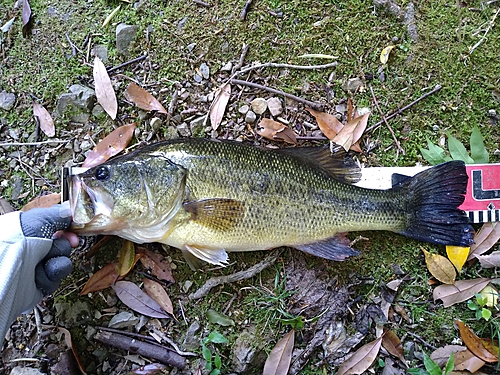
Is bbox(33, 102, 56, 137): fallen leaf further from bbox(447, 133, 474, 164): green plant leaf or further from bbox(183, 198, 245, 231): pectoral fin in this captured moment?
bbox(447, 133, 474, 164): green plant leaf

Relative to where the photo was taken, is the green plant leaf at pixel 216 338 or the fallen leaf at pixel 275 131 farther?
the fallen leaf at pixel 275 131

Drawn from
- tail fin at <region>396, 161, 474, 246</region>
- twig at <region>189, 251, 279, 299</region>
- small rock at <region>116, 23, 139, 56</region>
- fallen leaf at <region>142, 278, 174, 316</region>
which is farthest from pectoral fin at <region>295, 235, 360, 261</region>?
small rock at <region>116, 23, 139, 56</region>

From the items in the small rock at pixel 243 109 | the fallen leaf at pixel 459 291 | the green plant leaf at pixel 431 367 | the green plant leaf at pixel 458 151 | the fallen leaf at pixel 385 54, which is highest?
the fallen leaf at pixel 385 54

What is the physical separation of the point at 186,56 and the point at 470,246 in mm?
2797

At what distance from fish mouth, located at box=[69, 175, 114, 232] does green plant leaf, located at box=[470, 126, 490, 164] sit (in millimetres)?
2855

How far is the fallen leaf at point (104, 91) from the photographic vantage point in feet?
11.6

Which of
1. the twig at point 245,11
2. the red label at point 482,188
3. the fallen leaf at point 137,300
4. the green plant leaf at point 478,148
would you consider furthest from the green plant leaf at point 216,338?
the twig at point 245,11

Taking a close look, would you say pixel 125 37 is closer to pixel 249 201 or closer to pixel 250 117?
pixel 250 117

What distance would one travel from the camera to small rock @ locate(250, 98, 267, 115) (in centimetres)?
352

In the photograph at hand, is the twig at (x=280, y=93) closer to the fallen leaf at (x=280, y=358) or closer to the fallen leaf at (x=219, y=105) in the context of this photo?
the fallen leaf at (x=219, y=105)

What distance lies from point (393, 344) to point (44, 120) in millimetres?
3368

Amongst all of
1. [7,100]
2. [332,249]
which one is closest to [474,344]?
[332,249]

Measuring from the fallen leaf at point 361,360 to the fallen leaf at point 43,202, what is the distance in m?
2.58

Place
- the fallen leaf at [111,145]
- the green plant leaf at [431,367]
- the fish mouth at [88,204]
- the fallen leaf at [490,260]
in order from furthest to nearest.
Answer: the fallen leaf at [111,145], the fallen leaf at [490,260], the green plant leaf at [431,367], the fish mouth at [88,204]
